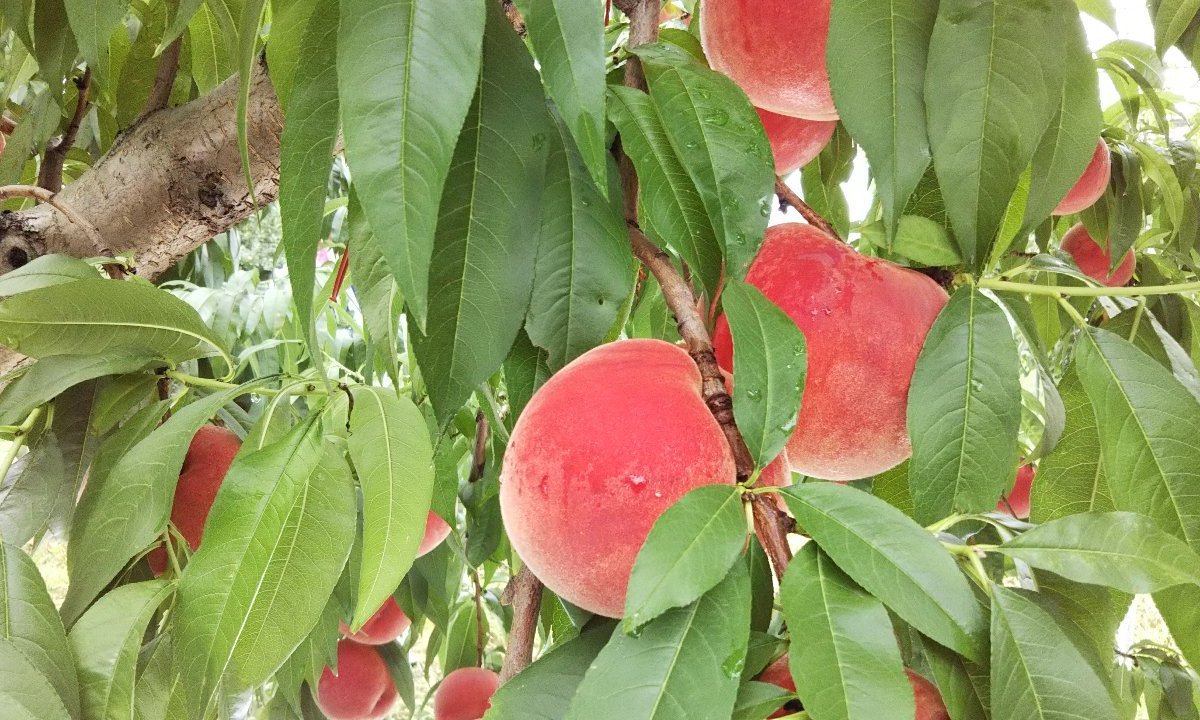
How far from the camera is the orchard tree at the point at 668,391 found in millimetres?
328

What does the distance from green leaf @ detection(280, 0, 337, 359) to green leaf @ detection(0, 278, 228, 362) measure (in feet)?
0.76

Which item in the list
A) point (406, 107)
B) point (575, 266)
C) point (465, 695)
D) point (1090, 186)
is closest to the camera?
point (406, 107)

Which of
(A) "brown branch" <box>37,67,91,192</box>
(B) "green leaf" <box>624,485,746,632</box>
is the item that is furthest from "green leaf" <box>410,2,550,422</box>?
(A) "brown branch" <box>37,67,91,192</box>

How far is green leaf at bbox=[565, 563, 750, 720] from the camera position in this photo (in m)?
0.31

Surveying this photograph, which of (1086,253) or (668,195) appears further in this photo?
(1086,253)

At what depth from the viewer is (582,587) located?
39 centimetres

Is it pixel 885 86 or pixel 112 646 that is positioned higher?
pixel 885 86

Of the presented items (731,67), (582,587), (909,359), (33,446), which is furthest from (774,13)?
(33,446)

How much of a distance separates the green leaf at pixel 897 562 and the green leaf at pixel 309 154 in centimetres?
22

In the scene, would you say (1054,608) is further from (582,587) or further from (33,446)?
(33,446)

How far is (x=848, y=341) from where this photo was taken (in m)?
0.46

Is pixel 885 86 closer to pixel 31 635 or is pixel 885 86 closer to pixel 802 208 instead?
pixel 802 208

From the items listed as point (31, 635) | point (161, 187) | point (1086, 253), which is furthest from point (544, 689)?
point (1086, 253)

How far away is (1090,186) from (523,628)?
633 mm
